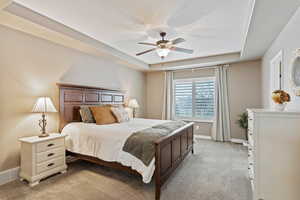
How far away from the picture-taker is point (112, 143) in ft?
7.82

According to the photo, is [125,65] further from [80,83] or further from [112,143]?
[112,143]

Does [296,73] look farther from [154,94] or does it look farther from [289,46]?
[154,94]

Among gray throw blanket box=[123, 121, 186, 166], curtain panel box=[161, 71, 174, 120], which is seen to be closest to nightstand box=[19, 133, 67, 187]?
gray throw blanket box=[123, 121, 186, 166]

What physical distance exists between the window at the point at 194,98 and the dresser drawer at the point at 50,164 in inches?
164

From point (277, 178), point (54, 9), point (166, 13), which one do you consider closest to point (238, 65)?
point (166, 13)

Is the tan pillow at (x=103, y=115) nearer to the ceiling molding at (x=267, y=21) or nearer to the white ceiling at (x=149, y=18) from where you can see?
the white ceiling at (x=149, y=18)

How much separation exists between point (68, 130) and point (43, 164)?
0.72 metres

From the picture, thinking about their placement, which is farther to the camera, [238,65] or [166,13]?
[238,65]

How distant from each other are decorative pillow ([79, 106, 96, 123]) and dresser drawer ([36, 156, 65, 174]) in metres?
0.86

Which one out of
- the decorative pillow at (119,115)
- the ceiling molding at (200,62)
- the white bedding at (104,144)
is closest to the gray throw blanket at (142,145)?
the white bedding at (104,144)

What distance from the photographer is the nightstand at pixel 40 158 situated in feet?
7.61

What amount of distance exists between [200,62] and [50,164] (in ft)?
15.2

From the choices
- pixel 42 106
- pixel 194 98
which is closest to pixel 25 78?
pixel 42 106

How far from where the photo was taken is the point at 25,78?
2689 mm
